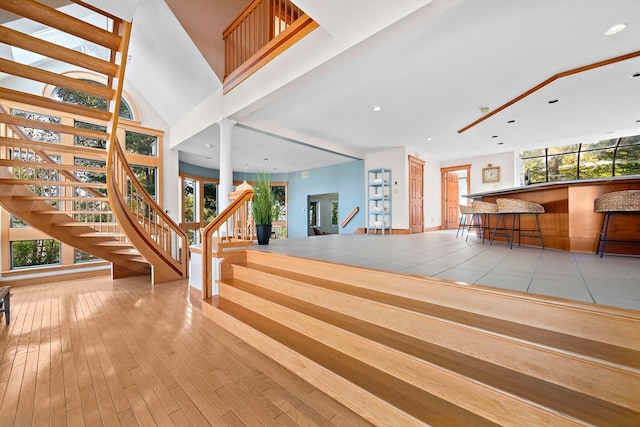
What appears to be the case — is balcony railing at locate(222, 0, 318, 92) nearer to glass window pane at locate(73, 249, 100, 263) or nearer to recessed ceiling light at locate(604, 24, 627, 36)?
recessed ceiling light at locate(604, 24, 627, 36)

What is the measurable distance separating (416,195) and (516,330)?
6.43 meters

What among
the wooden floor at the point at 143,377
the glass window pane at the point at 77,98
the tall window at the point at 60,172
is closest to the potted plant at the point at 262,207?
the wooden floor at the point at 143,377

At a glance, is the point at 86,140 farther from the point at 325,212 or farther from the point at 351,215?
the point at 325,212

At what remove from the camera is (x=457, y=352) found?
1489mm

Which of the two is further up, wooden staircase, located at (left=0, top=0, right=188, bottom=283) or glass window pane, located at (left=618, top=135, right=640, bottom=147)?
glass window pane, located at (left=618, top=135, right=640, bottom=147)

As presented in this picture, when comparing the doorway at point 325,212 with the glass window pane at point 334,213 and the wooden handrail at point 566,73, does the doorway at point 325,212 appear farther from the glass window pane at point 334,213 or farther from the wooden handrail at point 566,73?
the wooden handrail at point 566,73

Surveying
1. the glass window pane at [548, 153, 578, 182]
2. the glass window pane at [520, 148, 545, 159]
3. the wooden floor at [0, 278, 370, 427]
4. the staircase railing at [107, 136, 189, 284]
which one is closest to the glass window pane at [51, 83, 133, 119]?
the staircase railing at [107, 136, 189, 284]

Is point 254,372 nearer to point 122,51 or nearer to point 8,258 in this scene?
point 122,51

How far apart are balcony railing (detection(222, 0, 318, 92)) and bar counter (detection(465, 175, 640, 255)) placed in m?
4.07

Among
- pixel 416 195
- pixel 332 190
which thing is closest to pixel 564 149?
pixel 416 195

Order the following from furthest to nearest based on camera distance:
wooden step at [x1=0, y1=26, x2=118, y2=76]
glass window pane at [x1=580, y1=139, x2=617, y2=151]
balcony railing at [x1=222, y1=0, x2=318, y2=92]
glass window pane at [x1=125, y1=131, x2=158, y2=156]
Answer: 1. glass window pane at [x1=580, y1=139, x2=617, y2=151]
2. glass window pane at [x1=125, y1=131, x2=158, y2=156]
3. balcony railing at [x1=222, y1=0, x2=318, y2=92]
4. wooden step at [x1=0, y1=26, x2=118, y2=76]

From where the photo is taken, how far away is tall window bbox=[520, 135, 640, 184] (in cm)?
751

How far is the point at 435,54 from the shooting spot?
2.95 m

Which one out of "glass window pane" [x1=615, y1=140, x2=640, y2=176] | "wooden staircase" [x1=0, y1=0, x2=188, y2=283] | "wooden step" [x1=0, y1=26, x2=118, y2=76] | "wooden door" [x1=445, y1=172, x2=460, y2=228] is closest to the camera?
"wooden step" [x1=0, y1=26, x2=118, y2=76]
